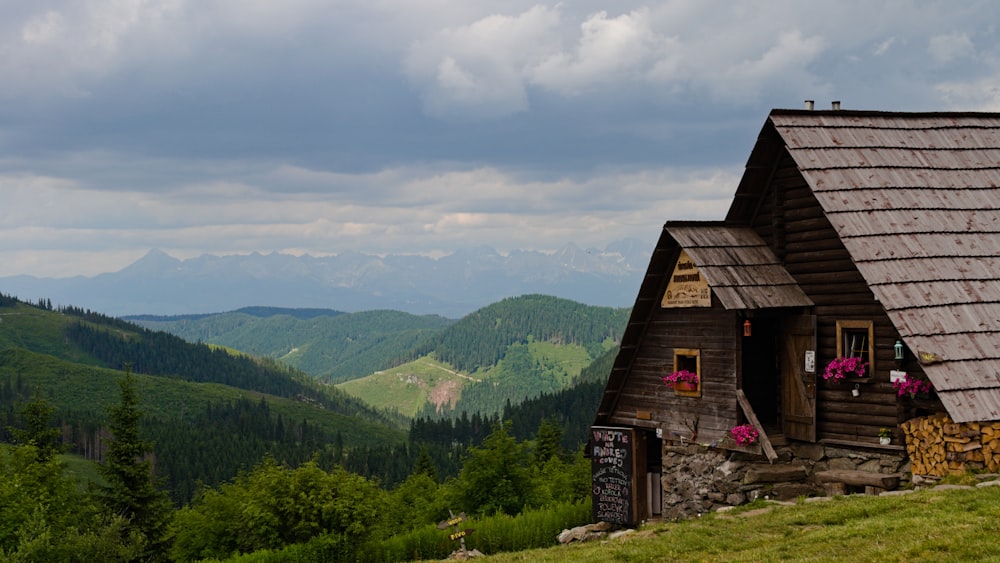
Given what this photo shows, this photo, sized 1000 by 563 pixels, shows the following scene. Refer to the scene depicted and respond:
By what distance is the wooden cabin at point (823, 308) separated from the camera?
20.2 meters

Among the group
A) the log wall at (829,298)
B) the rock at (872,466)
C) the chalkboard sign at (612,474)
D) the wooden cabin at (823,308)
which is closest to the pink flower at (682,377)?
the wooden cabin at (823,308)

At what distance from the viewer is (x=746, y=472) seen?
77.3 ft

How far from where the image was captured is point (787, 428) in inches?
925

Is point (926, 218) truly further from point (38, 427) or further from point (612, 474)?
point (38, 427)

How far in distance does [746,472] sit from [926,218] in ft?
24.5

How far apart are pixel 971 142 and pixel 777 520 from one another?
1248cm

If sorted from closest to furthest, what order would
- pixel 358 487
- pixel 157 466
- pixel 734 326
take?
pixel 734 326, pixel 358 487, pixel 157 466

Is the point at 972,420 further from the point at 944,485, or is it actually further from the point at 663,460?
the point at 663,460

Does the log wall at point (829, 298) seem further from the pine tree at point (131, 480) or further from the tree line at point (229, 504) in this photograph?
the pine tree at point (131, 480)

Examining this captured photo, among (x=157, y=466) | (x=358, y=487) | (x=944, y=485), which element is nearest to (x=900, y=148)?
(x=944, y=485)

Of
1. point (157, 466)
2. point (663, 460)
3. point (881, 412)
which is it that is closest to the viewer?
point (881, 412)

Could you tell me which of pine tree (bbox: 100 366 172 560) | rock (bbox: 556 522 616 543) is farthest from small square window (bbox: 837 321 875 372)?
pine tree (bbox: 100 366 172 560)

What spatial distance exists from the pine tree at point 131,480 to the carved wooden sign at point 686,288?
32288 millimetres

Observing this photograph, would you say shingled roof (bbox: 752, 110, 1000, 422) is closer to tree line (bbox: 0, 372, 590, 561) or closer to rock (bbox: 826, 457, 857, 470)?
rock (bbox: 826, 457, 857, 470)
